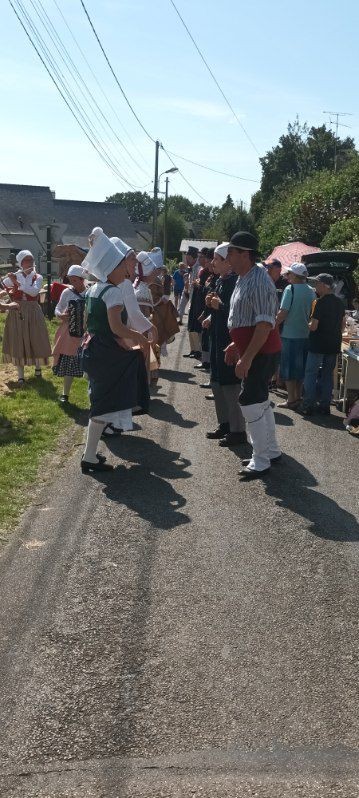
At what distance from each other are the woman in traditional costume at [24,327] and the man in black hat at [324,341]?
12.3 ft

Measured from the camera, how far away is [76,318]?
10.6 metres

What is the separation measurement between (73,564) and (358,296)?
1353 centimetres

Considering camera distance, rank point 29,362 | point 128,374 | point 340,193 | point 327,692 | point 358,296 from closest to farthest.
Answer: point 327,692
point 128,374
point 29,362
point 358,296
point 340,193

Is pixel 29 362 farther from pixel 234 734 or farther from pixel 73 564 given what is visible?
pixel 234 734

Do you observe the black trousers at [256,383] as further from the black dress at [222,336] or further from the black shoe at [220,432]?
the black shoe at [220,432]

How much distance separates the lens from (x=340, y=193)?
31.5m

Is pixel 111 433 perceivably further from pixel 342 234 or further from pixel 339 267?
pixel 342 234

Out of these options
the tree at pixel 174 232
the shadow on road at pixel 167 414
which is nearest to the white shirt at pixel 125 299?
the shadow on road at pixel 167 414

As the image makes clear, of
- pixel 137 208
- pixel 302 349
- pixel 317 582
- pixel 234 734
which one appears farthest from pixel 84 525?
pixel 137 208

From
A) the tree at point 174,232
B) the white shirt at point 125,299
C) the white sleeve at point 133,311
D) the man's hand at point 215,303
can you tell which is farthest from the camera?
the tree at point 174,232

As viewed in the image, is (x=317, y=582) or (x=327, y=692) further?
(x=317, y=582)

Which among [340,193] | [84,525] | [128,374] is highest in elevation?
[340,193]

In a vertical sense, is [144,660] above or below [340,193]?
below

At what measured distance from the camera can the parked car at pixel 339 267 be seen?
1834cm
